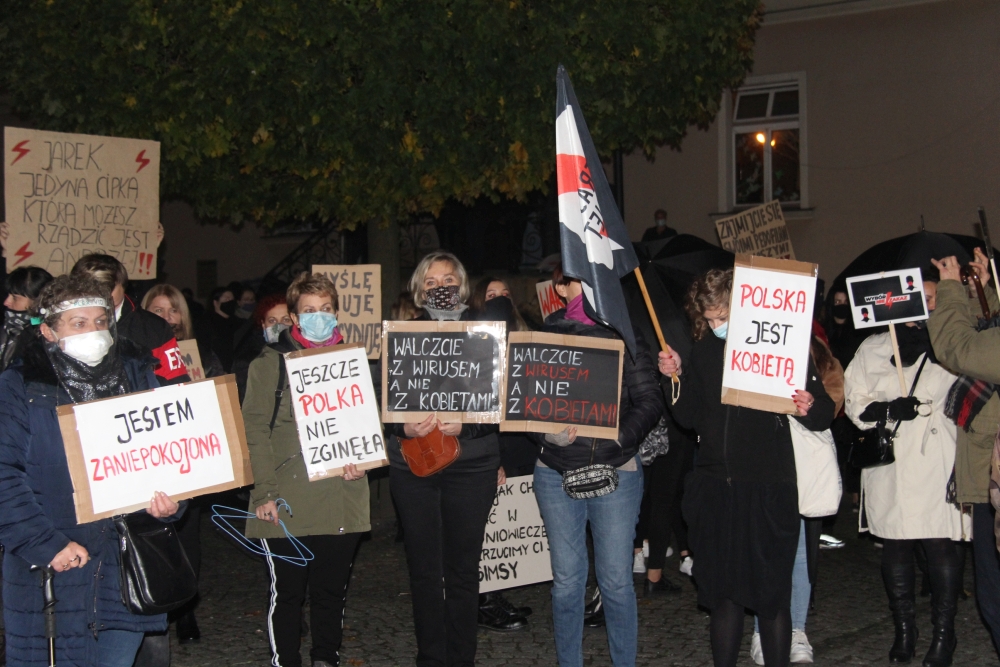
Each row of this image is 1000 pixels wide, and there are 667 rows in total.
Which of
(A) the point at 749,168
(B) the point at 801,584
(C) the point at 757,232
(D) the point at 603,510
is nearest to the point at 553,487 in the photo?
(D) the point at 603,510

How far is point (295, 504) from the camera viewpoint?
4.70 m

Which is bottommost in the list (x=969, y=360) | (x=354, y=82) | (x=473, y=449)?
(x=473, y=449)

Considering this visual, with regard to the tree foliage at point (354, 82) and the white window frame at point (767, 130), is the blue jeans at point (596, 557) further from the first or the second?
the white window frame at point (767, 130)

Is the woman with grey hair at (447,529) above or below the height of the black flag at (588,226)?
below

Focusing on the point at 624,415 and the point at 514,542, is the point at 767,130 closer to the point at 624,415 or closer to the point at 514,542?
the point at 514,542

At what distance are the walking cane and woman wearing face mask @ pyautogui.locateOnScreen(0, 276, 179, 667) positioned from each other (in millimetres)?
30

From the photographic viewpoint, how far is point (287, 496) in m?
4.70

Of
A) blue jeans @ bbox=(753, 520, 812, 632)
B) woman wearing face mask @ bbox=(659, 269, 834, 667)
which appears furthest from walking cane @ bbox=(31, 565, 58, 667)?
blue jeans @ bbox=(753, 520, 812, 632)

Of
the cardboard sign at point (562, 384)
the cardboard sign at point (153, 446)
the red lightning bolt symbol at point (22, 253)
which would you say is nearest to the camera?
the cardboard sign at point (153, 446)

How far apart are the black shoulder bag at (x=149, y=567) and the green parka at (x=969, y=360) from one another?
10.5 ft

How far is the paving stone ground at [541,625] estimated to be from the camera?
17.8 feet

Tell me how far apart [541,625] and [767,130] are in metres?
9.96

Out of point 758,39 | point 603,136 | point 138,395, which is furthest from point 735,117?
point 138,395

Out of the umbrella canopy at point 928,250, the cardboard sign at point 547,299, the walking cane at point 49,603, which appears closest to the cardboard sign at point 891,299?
the umbrella canopy at point 928,250
